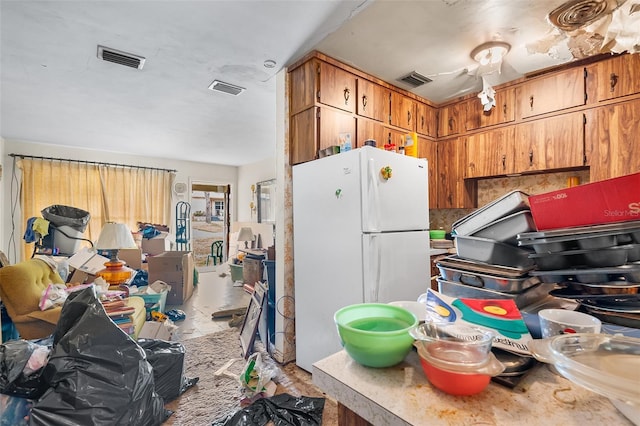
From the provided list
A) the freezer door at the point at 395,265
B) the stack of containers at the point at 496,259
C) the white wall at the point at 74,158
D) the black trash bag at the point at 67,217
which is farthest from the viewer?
the white wall at the point at 74,158

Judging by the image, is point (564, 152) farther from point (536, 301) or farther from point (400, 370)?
point (400, 370)

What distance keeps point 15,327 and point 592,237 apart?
3.40m

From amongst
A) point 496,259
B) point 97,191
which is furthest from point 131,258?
point 496,259

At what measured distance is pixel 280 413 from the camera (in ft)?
5.52

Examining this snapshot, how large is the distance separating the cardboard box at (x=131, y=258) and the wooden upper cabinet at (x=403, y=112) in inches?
162

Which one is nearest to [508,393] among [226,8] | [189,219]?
[226,8]

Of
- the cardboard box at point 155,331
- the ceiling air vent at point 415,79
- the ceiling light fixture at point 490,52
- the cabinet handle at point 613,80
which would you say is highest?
the ceiling air vent at point 415,79

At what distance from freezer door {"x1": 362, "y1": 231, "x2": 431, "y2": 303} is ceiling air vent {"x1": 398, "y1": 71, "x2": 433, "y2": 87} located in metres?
1.47

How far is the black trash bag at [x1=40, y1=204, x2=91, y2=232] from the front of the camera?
362 cm

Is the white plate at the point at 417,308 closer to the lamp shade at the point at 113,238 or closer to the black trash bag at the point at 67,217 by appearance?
the lamp shade at the point at 113,238

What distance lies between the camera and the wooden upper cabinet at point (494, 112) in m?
2.86

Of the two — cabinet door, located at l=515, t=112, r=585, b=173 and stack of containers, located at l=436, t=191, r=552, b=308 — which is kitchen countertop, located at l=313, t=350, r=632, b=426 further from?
cabinet door, located at l=515, t=112, r=585, b=173

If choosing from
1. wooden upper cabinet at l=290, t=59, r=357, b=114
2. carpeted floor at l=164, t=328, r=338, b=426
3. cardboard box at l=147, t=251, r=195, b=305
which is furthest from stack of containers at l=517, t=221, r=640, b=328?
cardboard box at l=147, t=251, r=195, b=305

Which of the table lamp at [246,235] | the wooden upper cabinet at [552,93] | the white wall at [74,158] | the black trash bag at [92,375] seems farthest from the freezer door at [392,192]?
the white wall at [74,158]
